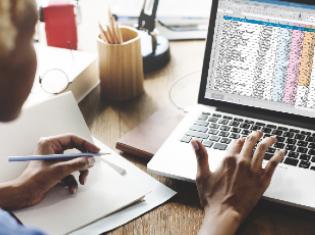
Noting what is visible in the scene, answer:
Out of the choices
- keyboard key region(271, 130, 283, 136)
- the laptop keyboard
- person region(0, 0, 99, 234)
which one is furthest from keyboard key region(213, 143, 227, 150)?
person region(0, 0, 99, 234)

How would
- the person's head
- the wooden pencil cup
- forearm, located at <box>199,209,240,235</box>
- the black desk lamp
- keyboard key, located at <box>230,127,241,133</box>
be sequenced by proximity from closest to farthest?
the person's head
forearm, located at <box>199,209,240,235</box>
keyboard key, located at <box>230,127,241,133</box>
the wooden pencil cup
the black desk lamp

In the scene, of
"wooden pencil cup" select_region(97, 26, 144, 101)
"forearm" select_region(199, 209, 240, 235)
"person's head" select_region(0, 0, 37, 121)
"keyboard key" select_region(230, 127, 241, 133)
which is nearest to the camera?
"person's head" select_region(0, 0, 37, 121)

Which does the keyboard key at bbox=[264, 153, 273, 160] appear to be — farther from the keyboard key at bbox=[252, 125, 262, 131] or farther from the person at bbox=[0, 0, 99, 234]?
the person at bbox=[0, 0, 99, 234]

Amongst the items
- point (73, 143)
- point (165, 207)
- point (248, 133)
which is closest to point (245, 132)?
point (248, 133)

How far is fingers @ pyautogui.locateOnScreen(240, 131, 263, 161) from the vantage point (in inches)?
38.6

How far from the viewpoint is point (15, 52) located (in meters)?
0.70

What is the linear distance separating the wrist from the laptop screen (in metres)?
0.29

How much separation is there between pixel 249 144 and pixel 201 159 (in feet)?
0.31

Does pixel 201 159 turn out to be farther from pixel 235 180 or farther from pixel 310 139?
pixel 310 139

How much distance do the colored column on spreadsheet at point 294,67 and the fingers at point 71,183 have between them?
45cm

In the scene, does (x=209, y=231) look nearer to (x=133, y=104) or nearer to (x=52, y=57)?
(x=133, y=104)

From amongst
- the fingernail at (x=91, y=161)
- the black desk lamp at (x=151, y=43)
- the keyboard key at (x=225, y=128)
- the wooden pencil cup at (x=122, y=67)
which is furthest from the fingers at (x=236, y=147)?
the black desk lamp at (x=151, y=43)

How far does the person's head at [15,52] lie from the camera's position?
0.67 m

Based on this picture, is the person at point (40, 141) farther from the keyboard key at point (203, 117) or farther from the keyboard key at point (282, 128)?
the keyboard key at point (282, 128)
